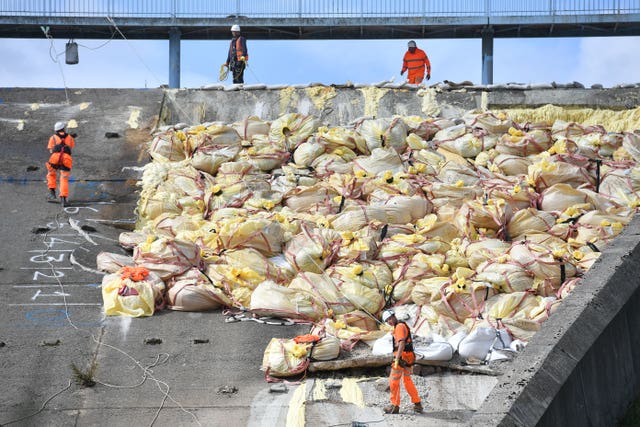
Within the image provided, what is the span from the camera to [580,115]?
1317cm

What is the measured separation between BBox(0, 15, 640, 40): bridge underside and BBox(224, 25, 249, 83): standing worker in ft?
5.78

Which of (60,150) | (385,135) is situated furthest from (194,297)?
(385,135)

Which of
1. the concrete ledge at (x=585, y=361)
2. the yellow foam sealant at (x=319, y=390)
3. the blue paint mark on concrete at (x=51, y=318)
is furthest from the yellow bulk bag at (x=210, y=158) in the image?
the concrete ledge at (x=585, y=361)

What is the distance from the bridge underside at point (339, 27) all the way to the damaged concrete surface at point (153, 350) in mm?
3595

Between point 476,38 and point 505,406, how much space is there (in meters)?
11.9

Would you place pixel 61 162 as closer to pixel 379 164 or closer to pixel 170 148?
pixel 170 148

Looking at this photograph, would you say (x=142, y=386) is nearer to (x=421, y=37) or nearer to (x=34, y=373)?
(x=34, y=373)

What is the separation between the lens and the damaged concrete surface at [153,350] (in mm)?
6020

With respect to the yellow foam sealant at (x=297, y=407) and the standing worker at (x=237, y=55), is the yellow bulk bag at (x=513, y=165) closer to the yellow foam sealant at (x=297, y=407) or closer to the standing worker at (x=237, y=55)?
the standing worker at (x=237, y=55)

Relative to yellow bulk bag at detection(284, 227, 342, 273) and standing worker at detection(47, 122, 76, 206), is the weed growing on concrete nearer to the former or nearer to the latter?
yellow bulk bag at detection(284, 227, 342, 273)

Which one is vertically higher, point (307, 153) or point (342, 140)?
point (342, 140)

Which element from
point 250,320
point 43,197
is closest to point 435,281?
point 250,320

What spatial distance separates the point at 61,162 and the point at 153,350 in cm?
363

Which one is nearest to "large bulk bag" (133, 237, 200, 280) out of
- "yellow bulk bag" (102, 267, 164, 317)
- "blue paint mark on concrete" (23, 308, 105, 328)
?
"yellow bulk bag" (102, 267, 164, 317)
